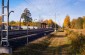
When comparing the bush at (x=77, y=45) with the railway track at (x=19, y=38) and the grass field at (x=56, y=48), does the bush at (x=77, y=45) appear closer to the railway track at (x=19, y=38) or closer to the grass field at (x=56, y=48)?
the grass field at (x=56, y=48)

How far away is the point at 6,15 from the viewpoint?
18.9m

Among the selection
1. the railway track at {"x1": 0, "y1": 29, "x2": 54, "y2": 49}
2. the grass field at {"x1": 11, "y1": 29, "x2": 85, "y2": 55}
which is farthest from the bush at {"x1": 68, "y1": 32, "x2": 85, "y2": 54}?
the railway track at {"x1": 0, "y1": 29, "x2": 54, "y2": 49}

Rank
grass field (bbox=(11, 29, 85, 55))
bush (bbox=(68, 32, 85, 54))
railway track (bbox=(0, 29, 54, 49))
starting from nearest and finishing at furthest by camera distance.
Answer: grass field (bbox=(11, 29, 85, 55))
bush (bbox=(68, 32, 85, 54))
railway track (bbox=(0, 29, 54, 49))

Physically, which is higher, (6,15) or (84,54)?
(6,15)

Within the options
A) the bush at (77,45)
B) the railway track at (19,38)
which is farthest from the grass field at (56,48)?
the railway track at (19,38)

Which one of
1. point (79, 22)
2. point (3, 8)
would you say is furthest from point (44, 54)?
point (79, 22)

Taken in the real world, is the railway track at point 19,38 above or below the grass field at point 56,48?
above

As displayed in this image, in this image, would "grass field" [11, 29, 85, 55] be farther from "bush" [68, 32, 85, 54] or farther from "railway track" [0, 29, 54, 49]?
"railway track" [0, 29, 54, 49]

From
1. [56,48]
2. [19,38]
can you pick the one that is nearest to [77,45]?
[56,48]

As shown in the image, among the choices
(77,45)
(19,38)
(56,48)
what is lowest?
(56,48)

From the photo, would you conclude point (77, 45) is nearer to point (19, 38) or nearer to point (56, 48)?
point (56, 48)

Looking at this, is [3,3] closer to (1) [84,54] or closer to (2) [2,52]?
(2) [2,52]

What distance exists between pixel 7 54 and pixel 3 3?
454 cm

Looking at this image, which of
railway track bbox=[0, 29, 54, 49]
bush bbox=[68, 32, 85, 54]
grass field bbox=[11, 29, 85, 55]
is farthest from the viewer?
railway track bbox=[0, 29, 54, 49]
